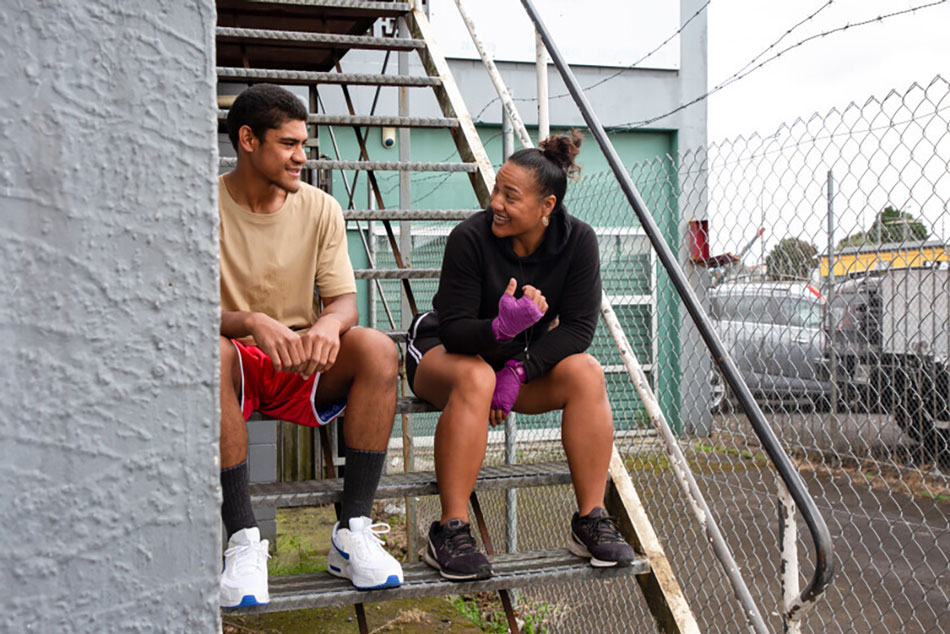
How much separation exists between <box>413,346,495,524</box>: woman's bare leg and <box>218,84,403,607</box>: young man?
0.18 meters

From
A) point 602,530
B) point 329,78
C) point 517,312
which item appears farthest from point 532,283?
point 329,78

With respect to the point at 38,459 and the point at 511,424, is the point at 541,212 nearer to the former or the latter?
the point at 511,424

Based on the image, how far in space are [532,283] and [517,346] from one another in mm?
227

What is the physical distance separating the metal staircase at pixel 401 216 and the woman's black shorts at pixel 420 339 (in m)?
0.15

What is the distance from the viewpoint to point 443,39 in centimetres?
875

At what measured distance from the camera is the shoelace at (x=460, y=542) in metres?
2.38

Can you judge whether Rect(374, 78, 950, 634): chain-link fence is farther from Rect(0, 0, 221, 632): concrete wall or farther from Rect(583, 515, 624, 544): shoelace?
Rect(0, 0, 221, 632): concrete wall

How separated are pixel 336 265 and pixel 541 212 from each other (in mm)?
708

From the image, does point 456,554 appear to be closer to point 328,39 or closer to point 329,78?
point 329,78

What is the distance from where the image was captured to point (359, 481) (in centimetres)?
247

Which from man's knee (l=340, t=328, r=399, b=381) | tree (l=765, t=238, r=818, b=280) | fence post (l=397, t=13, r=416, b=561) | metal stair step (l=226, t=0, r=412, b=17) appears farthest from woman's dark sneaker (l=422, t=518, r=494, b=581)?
tree (l=765, t=238, r=818, b=280)

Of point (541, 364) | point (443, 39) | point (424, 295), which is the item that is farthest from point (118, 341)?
point (443, 39)

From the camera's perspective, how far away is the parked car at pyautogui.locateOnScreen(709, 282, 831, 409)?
4644mm

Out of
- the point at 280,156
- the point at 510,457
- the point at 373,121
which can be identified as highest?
the point at 373,121
